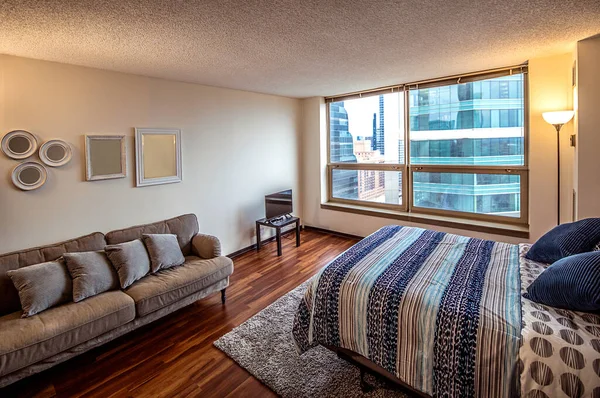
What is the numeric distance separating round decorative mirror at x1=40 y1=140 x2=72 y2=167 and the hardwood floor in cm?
170

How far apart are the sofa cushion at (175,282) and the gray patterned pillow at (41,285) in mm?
459

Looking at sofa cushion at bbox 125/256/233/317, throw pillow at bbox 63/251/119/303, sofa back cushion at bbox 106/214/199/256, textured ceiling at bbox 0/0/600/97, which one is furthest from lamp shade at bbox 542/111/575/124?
throw pillow at bbox 63/251/119/303

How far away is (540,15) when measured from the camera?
214 centimetres

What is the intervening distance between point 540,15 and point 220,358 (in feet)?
11.2

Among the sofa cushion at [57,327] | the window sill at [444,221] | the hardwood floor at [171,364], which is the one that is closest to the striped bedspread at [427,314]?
the hardwood floor at [171,364]

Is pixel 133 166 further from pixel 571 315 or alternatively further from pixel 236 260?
pixel 571 315

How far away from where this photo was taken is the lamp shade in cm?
292

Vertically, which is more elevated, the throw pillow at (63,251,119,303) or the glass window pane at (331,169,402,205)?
the glass window pane at (331,169,402,205)

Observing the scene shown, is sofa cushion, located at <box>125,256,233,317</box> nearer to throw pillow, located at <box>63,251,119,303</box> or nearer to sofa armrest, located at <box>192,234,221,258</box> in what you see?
sofa armrest, located at <box>192,234,221,258</box>

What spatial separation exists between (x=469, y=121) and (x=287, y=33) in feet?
9.75

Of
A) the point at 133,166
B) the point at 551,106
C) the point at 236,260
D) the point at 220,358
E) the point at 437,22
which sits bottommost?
the point at 220,358

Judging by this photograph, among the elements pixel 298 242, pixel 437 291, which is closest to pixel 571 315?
pixel 437 291

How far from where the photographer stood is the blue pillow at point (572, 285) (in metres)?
1.53

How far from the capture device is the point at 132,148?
11.1 ft
